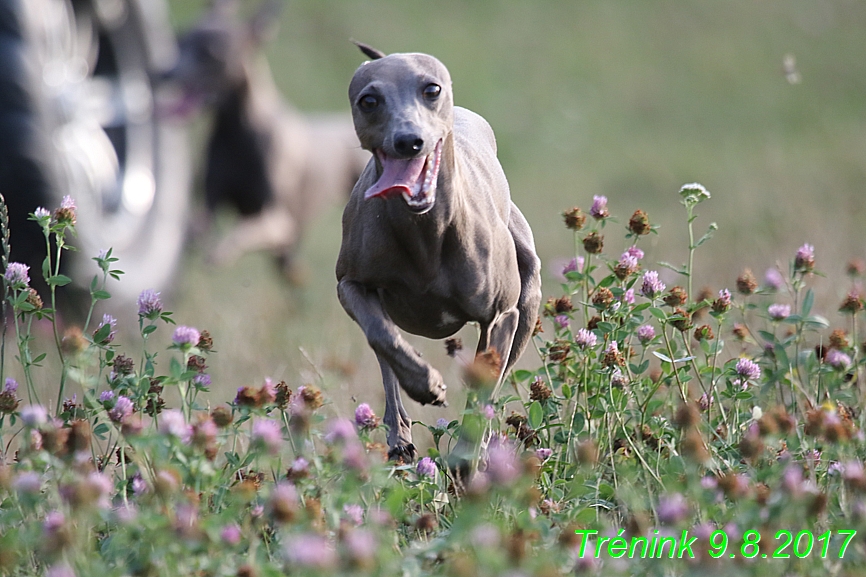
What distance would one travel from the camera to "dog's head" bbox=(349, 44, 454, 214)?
2547 mm

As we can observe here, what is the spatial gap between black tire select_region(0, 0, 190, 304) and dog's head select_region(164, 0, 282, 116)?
0.84 metres

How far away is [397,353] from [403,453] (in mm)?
310

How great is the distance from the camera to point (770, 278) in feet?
10.3

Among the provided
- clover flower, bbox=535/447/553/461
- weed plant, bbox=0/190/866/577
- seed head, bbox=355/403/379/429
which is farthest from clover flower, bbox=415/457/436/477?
clover flower, bbox=535/447/553/461

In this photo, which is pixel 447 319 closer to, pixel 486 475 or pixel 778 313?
pixel 486 475

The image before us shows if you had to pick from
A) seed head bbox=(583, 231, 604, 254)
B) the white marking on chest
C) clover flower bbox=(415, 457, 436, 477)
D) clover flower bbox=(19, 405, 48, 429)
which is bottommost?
clover flower bbox=(415, 457, 436, 477)

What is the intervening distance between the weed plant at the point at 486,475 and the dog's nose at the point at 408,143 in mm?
594

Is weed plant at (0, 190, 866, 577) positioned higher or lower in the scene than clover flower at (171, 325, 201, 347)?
lower

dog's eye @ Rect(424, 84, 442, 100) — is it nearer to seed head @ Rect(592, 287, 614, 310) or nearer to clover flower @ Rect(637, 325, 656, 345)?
seed head @ Rect(592, 287, 614, 310)

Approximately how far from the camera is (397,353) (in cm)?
271

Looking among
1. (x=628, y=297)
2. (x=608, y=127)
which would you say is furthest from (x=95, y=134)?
(x=608, y=127)

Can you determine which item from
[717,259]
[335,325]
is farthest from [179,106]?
[717,259]

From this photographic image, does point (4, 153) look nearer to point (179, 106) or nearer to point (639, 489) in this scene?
point (179, 106)

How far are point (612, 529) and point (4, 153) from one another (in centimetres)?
351
